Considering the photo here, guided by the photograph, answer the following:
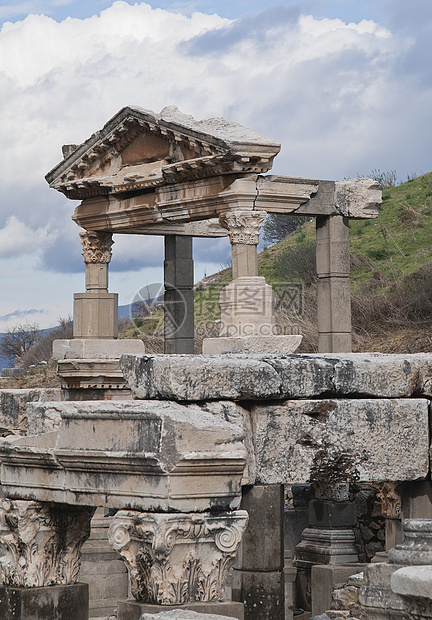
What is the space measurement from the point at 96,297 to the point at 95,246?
0.86 meters

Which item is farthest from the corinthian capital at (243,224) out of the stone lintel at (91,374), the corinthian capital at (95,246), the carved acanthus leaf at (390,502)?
the carved acanthus leaf at (390,502)

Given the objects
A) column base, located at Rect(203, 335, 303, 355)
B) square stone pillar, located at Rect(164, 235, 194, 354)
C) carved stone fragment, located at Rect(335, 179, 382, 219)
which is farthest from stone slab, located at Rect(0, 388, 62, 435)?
square stone pillar, located at Rect(164, 235, 194, 354)

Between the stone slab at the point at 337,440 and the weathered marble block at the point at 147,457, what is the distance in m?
0.27

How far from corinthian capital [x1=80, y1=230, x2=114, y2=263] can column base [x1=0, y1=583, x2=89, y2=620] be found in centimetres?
1162

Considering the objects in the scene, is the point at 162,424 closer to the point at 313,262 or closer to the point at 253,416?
the point at 253,416

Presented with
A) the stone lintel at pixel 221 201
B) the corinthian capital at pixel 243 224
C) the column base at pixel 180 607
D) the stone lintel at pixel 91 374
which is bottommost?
the column base at pixel 180 607

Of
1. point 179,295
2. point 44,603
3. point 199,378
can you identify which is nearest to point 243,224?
point 179,295

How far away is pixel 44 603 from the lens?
5.27 meters

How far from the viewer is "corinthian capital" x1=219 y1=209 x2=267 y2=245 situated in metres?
14.0

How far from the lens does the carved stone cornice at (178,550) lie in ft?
14.5

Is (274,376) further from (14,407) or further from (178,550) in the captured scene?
(14,407)

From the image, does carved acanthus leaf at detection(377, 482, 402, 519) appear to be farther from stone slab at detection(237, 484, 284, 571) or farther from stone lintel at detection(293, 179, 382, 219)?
stone lintel at detection(293, 179, 382, 219)

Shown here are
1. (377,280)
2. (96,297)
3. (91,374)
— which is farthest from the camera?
(377,280)

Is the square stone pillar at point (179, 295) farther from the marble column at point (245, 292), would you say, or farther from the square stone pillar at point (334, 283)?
the marble column at point (245, 292)
